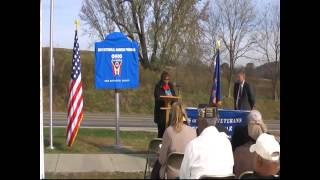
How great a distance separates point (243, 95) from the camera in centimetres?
1237

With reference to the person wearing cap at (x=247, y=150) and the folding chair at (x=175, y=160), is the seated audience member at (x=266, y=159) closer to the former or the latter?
the person wearing cap at (x=247, y=150)

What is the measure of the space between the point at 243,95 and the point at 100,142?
3.58 m

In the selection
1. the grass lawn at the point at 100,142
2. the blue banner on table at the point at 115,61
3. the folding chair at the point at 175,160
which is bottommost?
the grass lawn at the point at 100,142

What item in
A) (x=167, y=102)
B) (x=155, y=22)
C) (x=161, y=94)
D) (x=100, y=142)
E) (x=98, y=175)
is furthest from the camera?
(x=155, y=22)

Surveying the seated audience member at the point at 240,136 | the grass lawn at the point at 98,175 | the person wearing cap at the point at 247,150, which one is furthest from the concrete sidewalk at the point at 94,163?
the person wearing cap at the point at 247,150

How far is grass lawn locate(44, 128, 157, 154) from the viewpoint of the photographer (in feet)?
38.4

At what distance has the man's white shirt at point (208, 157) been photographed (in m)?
5.12

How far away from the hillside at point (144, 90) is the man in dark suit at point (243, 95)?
878 inches

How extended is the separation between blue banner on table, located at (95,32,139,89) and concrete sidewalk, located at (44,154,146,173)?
208 centimetres

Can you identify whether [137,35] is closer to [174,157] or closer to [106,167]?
[106,167]

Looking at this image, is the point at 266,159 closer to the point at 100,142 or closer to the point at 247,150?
the point at 247,150

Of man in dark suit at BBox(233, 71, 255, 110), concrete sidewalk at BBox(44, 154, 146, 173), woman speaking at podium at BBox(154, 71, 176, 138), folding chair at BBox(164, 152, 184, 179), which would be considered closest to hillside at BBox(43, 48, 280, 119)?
man in dark suit at BBox(233, 71, 255, 110)

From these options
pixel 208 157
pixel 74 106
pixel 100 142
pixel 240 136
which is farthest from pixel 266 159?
pixel 100 142
